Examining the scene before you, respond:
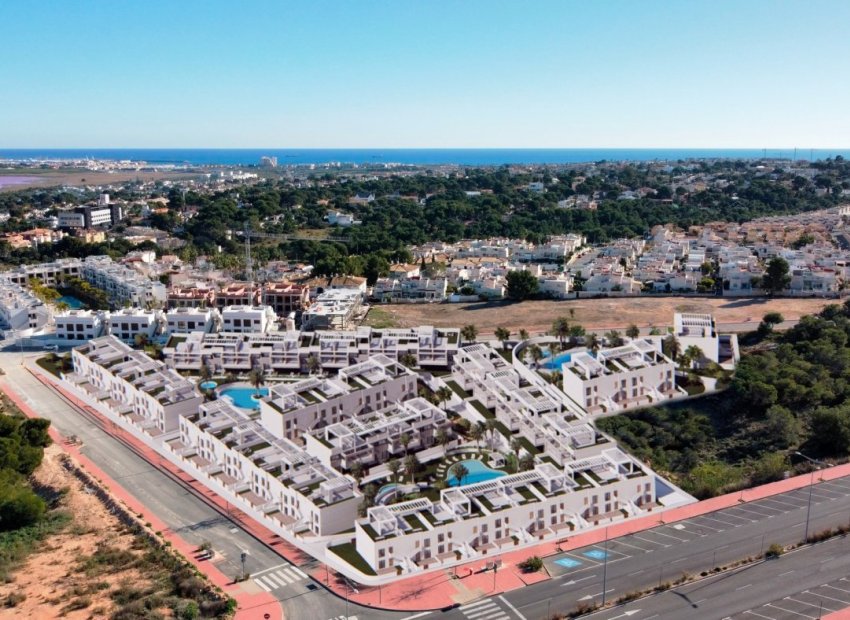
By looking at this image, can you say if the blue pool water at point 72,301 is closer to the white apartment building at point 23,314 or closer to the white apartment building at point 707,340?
the white apartment building at point 23,314

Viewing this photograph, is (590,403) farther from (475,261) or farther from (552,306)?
(475,261)

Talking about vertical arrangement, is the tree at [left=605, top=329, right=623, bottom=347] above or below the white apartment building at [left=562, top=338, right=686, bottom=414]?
above

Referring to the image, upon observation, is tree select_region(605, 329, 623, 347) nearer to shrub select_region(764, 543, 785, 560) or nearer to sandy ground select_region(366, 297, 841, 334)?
sandy ground select_region(366, 297, 841, 334)

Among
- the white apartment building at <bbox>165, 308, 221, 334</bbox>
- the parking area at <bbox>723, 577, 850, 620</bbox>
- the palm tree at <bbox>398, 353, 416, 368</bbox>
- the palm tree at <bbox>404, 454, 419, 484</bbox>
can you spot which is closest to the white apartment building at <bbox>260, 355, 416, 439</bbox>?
the palm tree at <bbox>398, 353, 416, 368</bbox>

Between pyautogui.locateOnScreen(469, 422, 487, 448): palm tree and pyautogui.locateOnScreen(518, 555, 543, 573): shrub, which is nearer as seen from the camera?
pyautogui.locateOnScreen(518, 555, 543, 573): shrub

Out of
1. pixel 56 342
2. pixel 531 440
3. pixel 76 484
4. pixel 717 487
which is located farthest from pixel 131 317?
pixel 717 487

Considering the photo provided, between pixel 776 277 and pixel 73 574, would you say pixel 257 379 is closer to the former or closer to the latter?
pixel 73 574
